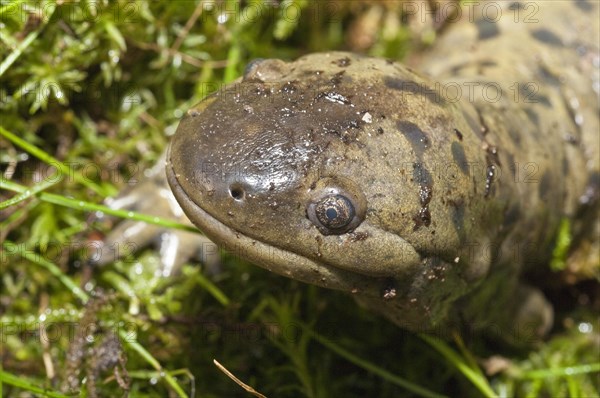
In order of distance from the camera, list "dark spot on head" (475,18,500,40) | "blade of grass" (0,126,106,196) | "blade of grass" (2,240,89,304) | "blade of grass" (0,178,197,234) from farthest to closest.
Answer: "dark spot on head" (475,18,500,40), "blade of grass" (2,240,89,304), "blade of grass" (0,126,106,196), "blade of grass" (0,178,197,234)

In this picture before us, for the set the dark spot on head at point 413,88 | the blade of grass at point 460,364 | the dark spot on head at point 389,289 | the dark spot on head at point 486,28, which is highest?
A: the dark spot on head at point 413,88

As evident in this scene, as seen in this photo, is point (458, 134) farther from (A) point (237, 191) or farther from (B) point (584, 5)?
(B) point (584, 5)

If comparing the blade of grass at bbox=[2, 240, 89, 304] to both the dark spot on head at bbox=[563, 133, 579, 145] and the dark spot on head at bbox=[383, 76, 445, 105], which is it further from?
the dark spot on head at bbox=[563, 133, 579, 145]

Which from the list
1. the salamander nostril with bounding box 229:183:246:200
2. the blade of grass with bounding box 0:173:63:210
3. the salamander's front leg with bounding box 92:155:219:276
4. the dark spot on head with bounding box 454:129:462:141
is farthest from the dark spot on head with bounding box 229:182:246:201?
the salamander's front leg with bounding box 92:155:219:276

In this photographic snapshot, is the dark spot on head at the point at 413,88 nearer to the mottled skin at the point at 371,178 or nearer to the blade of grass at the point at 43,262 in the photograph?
the mottled skin at the point at 371,178

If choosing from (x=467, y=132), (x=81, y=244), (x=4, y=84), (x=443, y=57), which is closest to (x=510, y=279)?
(x=467, y=132)

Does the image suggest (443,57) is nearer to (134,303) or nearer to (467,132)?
(467,132)

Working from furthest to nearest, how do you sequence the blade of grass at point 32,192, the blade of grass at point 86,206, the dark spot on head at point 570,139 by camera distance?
the dark spot on head at point 570,139 → the blade of grass at point 86,206 → the blade of grass at point 32,192

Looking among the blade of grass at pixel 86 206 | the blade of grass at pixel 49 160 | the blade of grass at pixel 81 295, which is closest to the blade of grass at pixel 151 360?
the blade of grass at pixel 81 295
